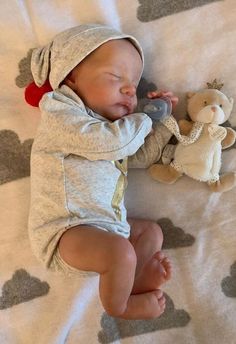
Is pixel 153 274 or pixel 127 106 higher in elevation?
pixel 127 106

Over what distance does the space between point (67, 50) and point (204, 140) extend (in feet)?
1.38

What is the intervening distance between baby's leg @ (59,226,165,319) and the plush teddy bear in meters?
0.30

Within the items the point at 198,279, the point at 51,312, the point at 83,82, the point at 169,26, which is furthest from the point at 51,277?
the point at 169,26

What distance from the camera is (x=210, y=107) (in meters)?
1.28

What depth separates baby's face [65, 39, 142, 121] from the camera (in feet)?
4.12

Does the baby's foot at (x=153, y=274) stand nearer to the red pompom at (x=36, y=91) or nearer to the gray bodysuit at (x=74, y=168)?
the gray bodysuit at (x=74, y=168)

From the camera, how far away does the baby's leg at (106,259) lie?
110cm

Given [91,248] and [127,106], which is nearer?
[91,248]

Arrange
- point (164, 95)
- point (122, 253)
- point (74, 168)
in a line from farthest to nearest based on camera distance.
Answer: point (164, 95)
point (74, 168)
point (122, 253)

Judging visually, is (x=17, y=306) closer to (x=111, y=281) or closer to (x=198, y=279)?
(x=111, y=281)

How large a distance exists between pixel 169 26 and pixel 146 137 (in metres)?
0.32

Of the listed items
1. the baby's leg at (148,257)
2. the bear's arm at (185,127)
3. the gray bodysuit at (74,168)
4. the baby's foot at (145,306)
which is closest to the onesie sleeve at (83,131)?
the gray bodysuit at (74,168)

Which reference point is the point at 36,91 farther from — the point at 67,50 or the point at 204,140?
the point at 204,140

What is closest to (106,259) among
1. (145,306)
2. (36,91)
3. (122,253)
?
(122,253)
